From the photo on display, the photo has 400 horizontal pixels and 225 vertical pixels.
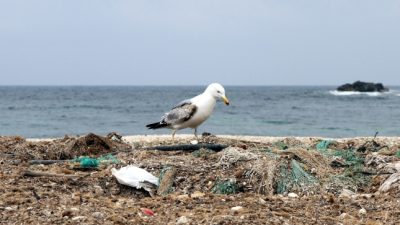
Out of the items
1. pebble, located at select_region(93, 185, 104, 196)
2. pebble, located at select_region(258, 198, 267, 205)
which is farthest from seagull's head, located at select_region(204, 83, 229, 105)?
pebble, located at select_region(258, 198, 267, 205)

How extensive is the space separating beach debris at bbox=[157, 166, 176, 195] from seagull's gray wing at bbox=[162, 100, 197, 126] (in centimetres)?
259

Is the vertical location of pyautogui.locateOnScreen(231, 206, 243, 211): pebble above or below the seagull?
below

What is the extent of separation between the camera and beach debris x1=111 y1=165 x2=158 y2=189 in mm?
7094

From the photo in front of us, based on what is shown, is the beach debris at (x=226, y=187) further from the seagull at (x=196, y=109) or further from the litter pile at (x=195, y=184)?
the seagull at (x=196, y=109)

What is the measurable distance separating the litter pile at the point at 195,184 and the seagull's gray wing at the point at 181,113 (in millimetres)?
508

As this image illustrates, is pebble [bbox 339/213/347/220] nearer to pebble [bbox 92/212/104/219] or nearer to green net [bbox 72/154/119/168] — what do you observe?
pebble [bbox 92/212/104/219]

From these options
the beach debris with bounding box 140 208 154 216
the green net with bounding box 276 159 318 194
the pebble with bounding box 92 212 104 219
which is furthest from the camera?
the green net with bounding box 276 159 318 194

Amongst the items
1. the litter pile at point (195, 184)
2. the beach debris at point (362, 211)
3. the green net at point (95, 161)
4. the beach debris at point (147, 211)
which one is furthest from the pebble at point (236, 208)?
the green net at point (95, 161)

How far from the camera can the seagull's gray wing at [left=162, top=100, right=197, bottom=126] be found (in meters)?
10.3

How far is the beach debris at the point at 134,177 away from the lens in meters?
7.09

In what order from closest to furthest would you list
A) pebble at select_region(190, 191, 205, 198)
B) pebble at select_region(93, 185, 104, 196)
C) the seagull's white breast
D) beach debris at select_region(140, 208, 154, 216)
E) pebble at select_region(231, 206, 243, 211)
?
beach debris at select_region(140, 208, 154, 216), pebble at select_region(231, 206, 243, 211), pebble at select_region(190, 191, 205, 198), pebble at select_region(93, 185, 104, 196), the seagull's white breast

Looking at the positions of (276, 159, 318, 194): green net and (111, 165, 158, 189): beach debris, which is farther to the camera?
(276, 159, 318, 194): green net

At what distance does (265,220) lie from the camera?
17.4 feet

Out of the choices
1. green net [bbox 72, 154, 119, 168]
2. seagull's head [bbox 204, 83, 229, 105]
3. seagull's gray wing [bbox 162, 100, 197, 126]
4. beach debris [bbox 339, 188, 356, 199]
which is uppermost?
seagull's head [bbox 204, 83, 229, 105]
